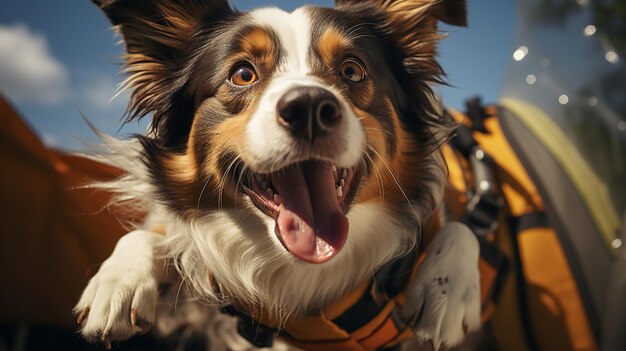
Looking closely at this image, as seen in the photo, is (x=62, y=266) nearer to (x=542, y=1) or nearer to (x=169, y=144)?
(x=169, y=144)

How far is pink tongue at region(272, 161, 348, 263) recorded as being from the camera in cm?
92

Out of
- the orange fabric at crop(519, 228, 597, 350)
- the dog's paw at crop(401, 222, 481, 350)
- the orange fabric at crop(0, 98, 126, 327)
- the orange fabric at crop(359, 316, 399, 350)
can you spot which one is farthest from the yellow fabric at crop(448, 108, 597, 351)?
the orange fabric at crop(0, 98, 126, 327)

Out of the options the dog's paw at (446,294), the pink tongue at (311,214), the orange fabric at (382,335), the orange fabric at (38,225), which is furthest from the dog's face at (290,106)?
the orange fabric at (38,225)

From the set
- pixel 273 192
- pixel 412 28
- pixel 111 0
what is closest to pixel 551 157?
pixel 412 28

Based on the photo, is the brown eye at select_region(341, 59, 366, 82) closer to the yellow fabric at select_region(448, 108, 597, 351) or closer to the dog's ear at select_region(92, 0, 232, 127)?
the dog's ear at select_region(92, 0, 232, 127)

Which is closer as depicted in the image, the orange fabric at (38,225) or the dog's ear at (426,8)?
the dog's ear at (426,8)

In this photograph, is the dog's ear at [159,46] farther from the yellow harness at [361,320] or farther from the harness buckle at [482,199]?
the harness buckle at [482,199]

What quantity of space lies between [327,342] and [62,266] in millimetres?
946

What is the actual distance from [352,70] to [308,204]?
0.42 meters

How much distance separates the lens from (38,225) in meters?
1.61

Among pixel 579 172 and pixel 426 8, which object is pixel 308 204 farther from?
pixel 579 172

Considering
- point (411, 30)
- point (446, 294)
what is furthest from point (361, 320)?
point (411, 30)

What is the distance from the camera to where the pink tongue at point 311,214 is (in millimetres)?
923

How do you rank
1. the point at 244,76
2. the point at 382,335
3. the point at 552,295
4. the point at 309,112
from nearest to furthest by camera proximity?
the point at 309,112, the point at 244,76, the point at 382,335, the point at 552,295
